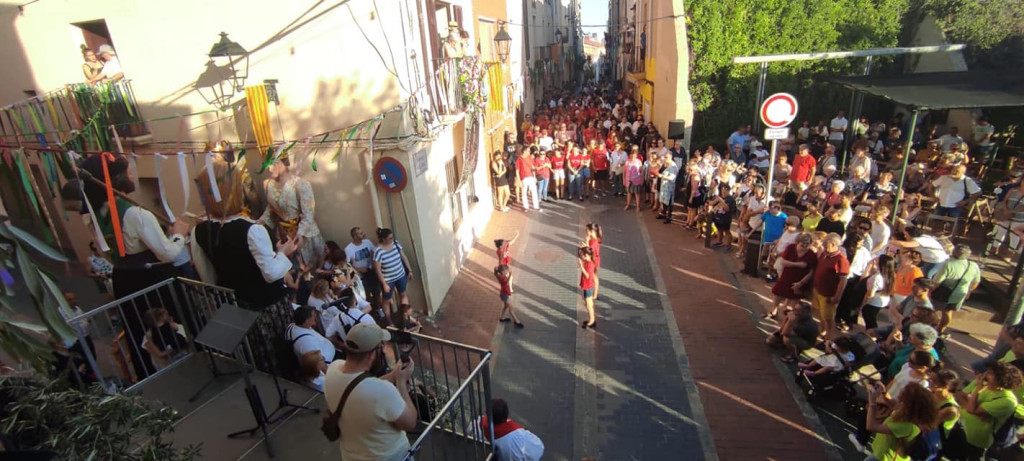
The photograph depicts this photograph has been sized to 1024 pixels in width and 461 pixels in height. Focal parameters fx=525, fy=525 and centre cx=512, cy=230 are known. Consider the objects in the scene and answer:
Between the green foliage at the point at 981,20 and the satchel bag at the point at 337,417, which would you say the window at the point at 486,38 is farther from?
the green foliage at the point at 981,20

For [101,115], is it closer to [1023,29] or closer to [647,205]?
[647,205]

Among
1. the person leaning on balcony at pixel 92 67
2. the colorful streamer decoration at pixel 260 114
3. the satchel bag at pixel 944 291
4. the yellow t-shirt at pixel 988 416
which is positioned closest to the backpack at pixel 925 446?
the yellow t-shirt at pixel 988 416

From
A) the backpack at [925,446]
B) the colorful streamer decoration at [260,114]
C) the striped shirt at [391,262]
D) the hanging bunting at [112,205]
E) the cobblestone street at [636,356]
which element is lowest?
the cobblestone street at [636,356]

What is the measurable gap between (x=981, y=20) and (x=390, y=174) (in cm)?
1799

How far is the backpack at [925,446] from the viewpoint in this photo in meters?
4.35

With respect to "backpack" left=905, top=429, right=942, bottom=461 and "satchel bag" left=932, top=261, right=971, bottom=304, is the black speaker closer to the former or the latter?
"satchel bag" left=932, top=261, right=971, bottom=304

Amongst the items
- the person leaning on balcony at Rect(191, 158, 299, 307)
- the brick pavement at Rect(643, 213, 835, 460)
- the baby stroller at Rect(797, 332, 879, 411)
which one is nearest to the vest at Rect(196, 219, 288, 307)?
the person leaning on balcony at Rect(191, 158, 299, 307)

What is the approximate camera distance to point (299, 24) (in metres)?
7.69

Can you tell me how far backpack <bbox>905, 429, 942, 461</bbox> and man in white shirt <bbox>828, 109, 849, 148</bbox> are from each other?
12.6 metres

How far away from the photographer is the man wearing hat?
3170mm

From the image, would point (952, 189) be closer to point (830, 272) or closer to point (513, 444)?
point (830, 272)

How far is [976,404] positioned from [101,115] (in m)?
11.7

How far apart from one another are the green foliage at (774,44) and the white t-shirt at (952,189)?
6.67 metres

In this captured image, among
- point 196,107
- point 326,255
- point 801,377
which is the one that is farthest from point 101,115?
point 801,377
